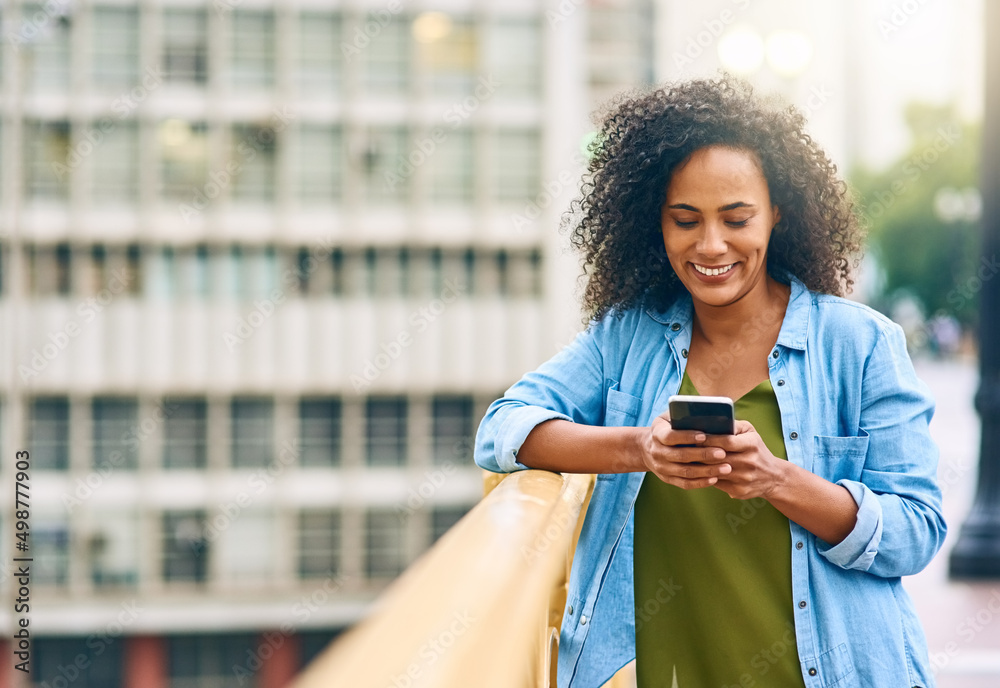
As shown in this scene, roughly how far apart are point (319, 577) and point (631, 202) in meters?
29.3

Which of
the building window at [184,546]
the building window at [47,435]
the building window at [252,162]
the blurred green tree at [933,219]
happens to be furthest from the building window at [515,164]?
the blurred green tree at [933,219]

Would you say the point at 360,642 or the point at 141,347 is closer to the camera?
the point at 360,642

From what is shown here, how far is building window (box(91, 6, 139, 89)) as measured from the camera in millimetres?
29578

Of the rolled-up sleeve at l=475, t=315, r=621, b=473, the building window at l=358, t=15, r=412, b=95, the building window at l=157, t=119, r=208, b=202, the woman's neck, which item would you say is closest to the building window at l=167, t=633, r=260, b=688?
the building window at l=157, t=119, r=208, b=202

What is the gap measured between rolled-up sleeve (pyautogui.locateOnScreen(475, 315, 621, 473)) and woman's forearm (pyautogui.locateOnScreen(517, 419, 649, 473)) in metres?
0.04

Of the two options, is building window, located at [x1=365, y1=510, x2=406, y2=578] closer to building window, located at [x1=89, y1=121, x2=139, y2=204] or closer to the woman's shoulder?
building window, located at [x1=89, y1=121, x2=139, y2=204]

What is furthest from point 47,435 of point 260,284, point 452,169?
point 452,169

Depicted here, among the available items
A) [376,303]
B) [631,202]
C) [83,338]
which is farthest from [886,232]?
[631,202]

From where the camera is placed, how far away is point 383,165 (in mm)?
30266

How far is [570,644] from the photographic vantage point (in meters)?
2.06

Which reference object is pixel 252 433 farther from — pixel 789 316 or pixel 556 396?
pixel 789 316

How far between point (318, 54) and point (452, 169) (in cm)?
477

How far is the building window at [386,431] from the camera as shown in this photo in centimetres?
3038

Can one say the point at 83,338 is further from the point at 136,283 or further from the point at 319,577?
the point at 319,577
